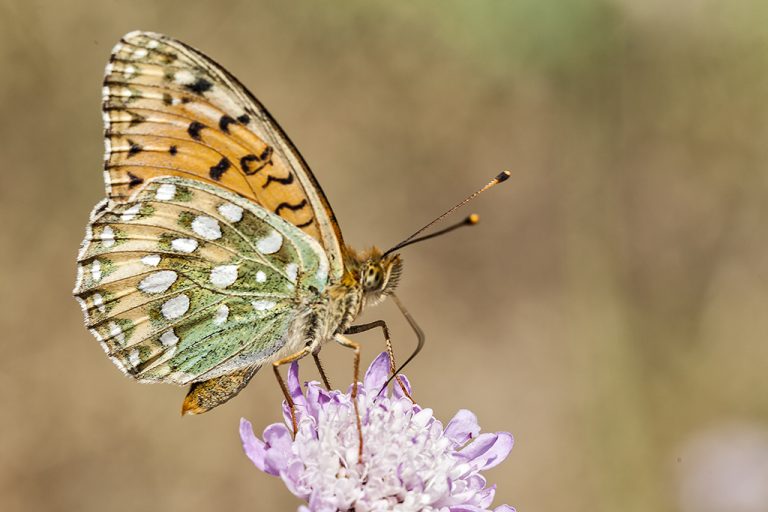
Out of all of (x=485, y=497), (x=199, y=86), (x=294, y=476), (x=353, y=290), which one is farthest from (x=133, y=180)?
(x=485, y=497)

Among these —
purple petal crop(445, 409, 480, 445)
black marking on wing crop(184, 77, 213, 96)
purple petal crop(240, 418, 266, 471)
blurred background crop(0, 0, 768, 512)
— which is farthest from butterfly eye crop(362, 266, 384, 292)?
blurred background crop(0, 0, 768, 512)

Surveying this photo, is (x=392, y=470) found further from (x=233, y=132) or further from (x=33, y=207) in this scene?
(x=33, y=207)

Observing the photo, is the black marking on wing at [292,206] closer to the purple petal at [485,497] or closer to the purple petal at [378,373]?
the purple petal at [378,373]

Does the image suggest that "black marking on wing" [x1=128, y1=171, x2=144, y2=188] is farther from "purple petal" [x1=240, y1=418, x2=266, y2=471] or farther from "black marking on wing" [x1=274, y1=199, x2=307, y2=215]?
"purple petal" [x1=240, y1=418, x2=266, y2=471]

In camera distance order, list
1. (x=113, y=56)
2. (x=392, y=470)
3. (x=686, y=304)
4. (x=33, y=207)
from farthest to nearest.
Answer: (x=686, y=304)
(x=33, y=207)
(x=113, y=56)
(x=392, y=470)

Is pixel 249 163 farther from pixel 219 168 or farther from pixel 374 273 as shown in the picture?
pixel 374 273

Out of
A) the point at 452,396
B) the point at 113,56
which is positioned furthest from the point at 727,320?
the point at 113,56

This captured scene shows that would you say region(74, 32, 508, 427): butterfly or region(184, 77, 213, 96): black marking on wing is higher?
region(184, 77, 213, 96): black marking on wing
